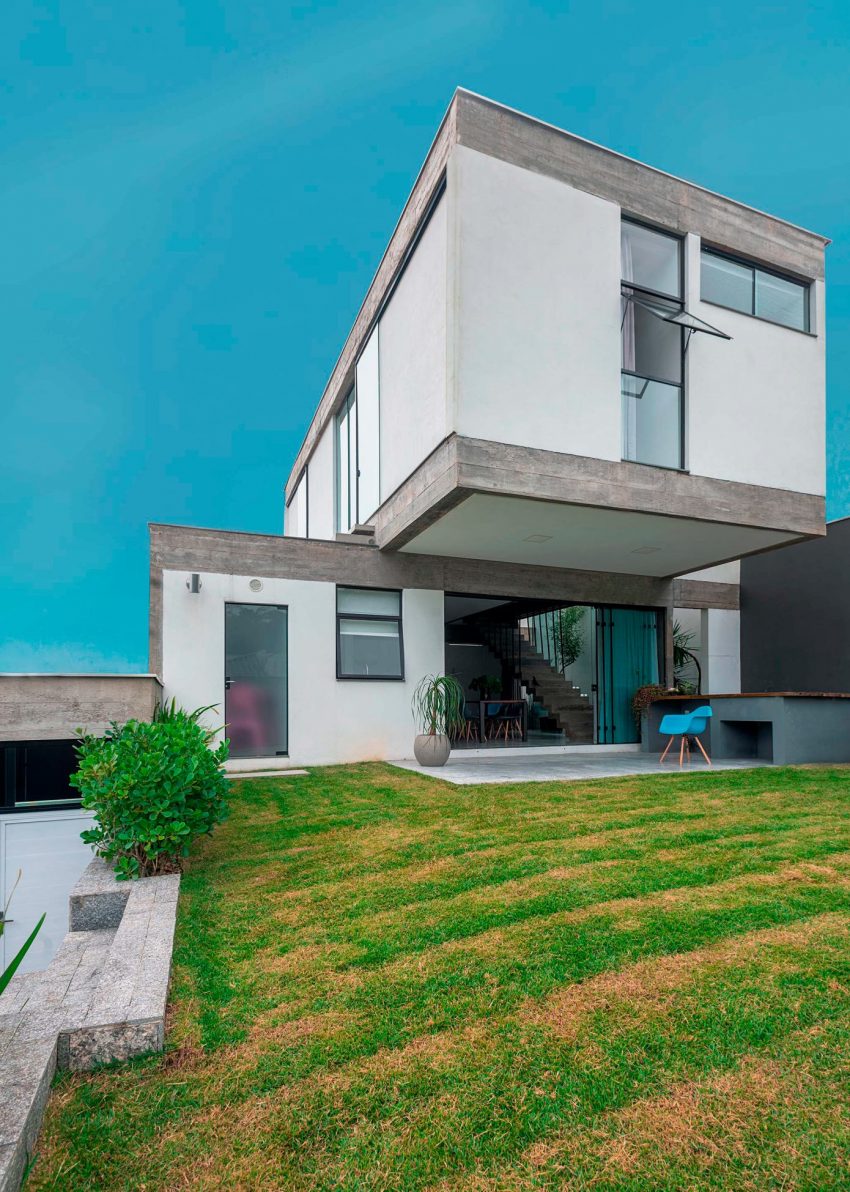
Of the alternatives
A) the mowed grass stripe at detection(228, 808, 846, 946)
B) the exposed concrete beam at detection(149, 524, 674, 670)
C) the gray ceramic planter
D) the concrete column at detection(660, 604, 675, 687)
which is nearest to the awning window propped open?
the exposed concrete beam at detection(149, 524, 674, 670)

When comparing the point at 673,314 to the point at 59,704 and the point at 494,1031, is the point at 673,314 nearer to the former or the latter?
the point at 59,704

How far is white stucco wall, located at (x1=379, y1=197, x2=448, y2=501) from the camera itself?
8.05 metres

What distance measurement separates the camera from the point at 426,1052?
7.25ft

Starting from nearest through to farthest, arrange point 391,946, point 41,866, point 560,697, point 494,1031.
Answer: point 494,1031 → point 391,946 → point 41,866 → point 560,697

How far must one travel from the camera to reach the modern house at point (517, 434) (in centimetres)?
794

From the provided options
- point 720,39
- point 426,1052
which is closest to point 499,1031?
point 426,1052

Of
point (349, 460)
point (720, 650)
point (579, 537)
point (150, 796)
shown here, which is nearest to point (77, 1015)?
point (150, 796)

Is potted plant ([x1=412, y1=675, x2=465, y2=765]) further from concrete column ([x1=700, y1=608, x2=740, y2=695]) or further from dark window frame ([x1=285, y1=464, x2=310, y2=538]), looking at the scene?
dark window frame ([x1=285, y1=464, x2=310, y2=538])

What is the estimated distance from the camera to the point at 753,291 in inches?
386

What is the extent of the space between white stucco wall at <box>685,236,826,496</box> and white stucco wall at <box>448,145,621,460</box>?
1336 mm

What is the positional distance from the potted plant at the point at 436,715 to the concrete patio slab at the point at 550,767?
0.63 feet

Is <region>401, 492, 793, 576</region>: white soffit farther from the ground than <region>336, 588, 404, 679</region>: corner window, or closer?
farther from the ground

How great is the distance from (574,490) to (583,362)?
1.57m

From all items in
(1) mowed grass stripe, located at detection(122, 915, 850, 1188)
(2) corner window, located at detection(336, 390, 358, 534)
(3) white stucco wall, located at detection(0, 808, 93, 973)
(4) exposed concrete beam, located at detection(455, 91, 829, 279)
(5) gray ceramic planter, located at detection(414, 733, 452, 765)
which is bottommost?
(3) white stucco wall, located at detection(0, 808, 93, 973)
